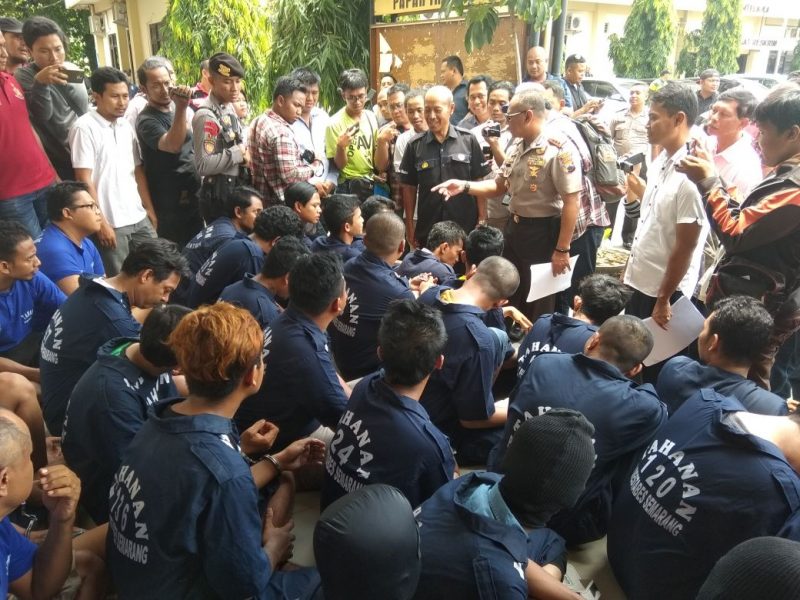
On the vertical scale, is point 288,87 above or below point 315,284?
above

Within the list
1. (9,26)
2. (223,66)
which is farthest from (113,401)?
(9,26)

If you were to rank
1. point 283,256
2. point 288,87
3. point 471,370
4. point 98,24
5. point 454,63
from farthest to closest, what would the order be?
point 98,24
point 454,63
point 288,87
point 283,256
point 471,370

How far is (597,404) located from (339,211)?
222cm

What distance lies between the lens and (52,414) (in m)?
2.52

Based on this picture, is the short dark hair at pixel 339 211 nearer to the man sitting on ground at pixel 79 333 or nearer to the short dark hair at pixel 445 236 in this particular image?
the short dark hair at pixel 445 236

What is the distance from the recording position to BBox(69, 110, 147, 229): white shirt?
13.1ft

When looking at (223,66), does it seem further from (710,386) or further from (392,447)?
(710,386)

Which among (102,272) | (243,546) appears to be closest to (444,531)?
(243,546)

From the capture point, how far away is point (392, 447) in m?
1.90

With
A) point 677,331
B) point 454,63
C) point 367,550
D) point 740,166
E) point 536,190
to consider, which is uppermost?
point 454,63

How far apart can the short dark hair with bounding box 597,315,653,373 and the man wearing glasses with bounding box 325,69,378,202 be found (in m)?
3.40

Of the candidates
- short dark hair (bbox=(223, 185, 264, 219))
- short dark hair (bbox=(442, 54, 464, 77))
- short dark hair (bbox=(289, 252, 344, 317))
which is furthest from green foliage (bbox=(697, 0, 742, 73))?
short dark hair (bbox=(289, 252, 344, 317))

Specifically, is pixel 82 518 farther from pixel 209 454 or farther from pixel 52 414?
pixel 209 454

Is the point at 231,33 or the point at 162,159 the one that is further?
the point at 231,33
